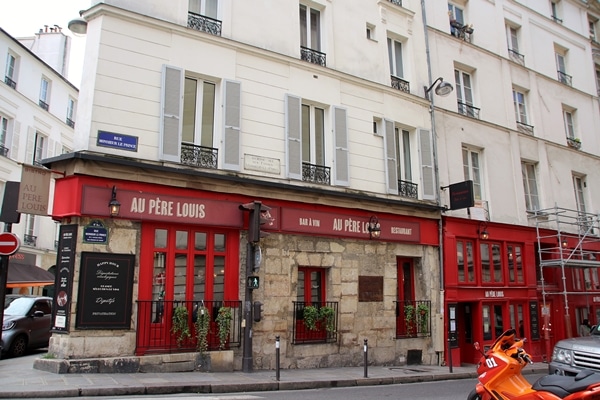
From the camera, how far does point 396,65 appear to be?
16.3 metres

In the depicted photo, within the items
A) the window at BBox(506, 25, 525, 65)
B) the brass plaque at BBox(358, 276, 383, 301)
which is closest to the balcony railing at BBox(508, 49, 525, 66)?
the window at BBox(506, 25, 525, 65)

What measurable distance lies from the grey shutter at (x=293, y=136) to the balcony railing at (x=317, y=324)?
315 centimetres

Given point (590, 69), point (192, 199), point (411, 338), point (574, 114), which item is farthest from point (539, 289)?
point (192, 199)

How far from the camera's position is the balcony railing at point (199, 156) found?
11391 millimetres

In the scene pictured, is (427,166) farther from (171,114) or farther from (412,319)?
(171,114)

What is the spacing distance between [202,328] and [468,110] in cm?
1191

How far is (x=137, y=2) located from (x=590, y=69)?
2019 cm

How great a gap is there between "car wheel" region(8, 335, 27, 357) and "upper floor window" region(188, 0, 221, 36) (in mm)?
8465

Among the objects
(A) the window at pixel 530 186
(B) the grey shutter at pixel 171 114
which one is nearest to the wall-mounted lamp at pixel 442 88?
(A) the window at pixel 530 186

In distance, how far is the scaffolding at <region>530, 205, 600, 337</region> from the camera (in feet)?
56.6

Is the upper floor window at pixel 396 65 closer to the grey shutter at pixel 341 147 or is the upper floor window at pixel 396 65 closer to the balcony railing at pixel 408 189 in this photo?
the grey shutter at pixel 341 147

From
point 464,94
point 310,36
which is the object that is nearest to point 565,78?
point 464,94

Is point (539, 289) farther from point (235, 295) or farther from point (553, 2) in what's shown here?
point (553, 2)

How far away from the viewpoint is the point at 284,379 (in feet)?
33.3
